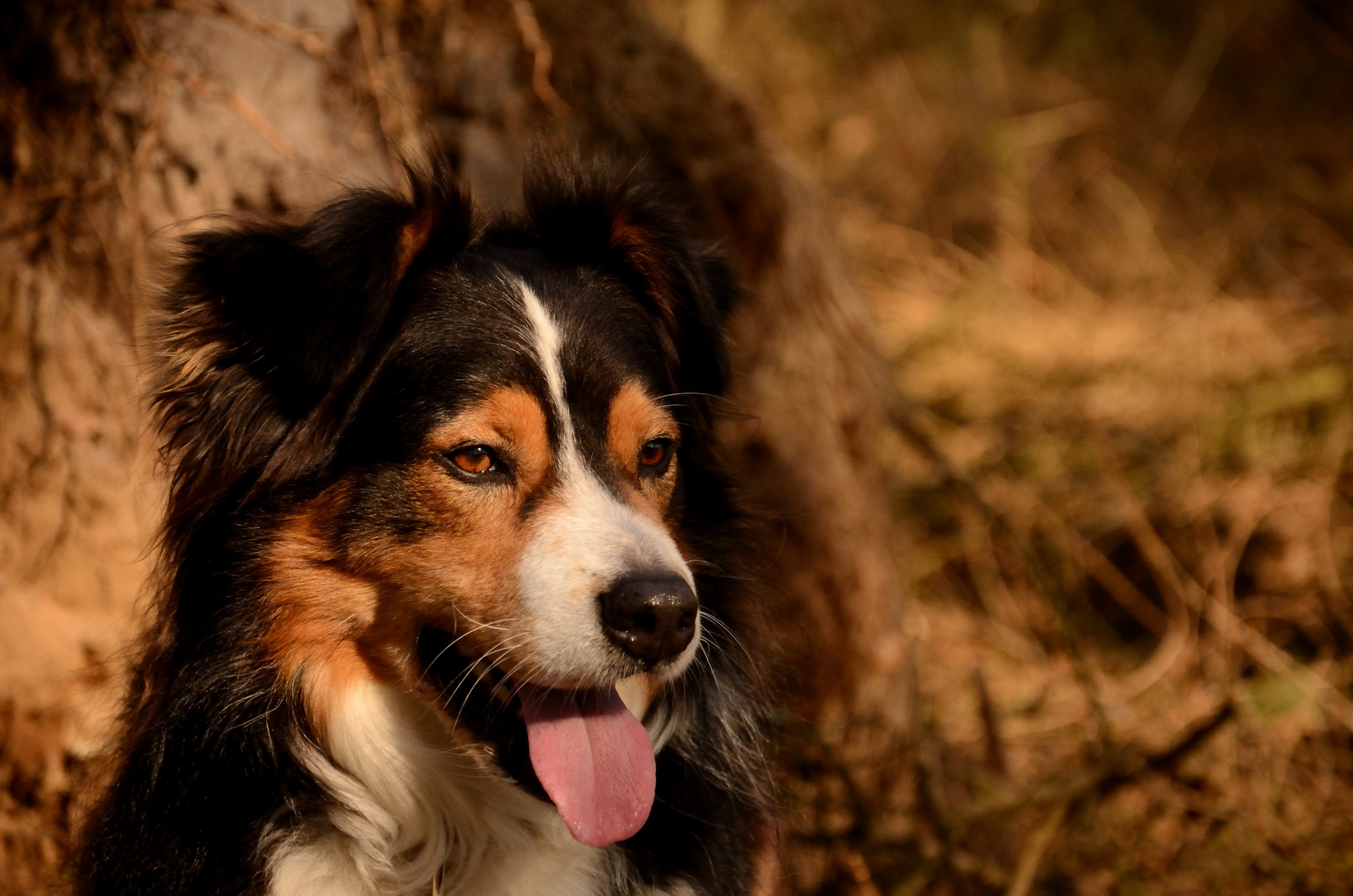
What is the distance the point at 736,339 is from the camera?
447 cm

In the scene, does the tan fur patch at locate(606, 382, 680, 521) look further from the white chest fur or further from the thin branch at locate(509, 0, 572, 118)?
the thin branch at locate(509, 0, 572, 118)

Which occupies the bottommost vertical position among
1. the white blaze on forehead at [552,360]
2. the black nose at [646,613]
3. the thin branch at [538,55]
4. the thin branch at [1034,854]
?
the thin branch at [1034,854]

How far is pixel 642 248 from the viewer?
2922 millimetres

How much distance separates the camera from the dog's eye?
272 cm

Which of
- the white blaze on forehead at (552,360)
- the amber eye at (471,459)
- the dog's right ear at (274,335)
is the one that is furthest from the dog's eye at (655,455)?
the dog's right ear at (274,335)

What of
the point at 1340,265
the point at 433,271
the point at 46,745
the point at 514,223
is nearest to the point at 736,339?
the point at 514,223

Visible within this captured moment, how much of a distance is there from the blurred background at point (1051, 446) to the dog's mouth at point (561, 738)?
3.90 ft

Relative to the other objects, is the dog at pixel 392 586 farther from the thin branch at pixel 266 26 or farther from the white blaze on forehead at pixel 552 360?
the thin branch at pixel 266 26

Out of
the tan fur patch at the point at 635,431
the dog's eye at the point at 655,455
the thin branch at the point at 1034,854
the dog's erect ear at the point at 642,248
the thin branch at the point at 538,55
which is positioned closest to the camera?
the tan fur patch at the point at 635,431

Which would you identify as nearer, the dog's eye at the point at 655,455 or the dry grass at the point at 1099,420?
the dog's eye at the point at 655,455

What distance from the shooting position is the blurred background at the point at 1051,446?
3.67 m

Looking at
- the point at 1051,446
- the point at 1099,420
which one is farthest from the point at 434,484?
the point at 1099,420

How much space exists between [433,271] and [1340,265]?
6741mm

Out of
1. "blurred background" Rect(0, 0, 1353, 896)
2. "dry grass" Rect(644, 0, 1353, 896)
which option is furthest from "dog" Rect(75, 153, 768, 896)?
"dry grass" Rect(644, 0, 1353, 896)
